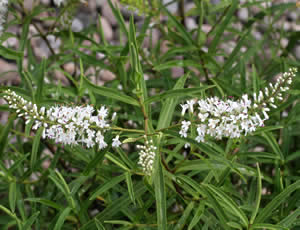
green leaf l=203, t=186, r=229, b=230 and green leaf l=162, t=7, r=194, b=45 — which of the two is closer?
green leaf l=203, t=186, r=229, b=230

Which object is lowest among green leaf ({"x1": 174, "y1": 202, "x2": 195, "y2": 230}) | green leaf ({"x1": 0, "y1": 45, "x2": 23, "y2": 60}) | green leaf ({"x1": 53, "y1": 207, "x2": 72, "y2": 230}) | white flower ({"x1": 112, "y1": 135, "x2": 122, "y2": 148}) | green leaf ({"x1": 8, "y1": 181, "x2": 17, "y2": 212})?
green leaf ({"x1": 174, "y1": 202, "x2": 195, "y2": 230})

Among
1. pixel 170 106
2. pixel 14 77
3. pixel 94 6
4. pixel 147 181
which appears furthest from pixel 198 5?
pixel 94 6

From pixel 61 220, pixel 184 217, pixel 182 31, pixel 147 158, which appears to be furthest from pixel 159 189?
pixel 182 31

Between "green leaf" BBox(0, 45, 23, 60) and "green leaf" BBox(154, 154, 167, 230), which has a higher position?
"green leaf" BBox(0, 45, 23, 60)

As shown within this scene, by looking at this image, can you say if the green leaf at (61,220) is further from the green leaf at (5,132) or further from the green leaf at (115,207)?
the green leaf at (5,132)

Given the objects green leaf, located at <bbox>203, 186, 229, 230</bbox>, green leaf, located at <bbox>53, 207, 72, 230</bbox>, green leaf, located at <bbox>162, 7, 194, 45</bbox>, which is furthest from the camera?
green leaf, located at <bbox>162, 7, 194, 45</bbox>

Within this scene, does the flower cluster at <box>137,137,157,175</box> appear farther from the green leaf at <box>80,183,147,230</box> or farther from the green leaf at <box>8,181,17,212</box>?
the green leaf at <box>8,181,17,212</box>

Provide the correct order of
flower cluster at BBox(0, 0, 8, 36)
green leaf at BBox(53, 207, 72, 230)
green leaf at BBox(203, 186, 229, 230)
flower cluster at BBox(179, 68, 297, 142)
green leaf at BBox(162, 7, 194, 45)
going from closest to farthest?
flower cluster at BBox(179, 68, 297, 142) < green leaf at BBox(203, 186, 229, 230) < green leaf at BBox(53, 207, 72, 230) < flower cluster at BBox(0, 0, 8, 36) < green leaf at BBox(162, 7, 194, 45)

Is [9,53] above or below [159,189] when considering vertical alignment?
above

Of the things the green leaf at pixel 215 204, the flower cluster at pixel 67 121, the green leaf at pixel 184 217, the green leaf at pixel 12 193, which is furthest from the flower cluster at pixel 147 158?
the green leaf at pixel 12 193

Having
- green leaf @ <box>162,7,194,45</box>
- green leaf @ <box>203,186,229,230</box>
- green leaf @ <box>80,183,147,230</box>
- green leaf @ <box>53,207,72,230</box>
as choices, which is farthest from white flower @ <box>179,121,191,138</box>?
green leaf @ <box>162,7,194,45</box>

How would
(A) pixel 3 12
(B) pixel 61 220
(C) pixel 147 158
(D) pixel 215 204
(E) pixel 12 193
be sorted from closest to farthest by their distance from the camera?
(C) pixel 147 158, (D) pixel 215 204, (B) pixel 61 220, (E) pixel 12 193, (A) pixel 3 12

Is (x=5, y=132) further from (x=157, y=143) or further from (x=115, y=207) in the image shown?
(x=157, y=143)
